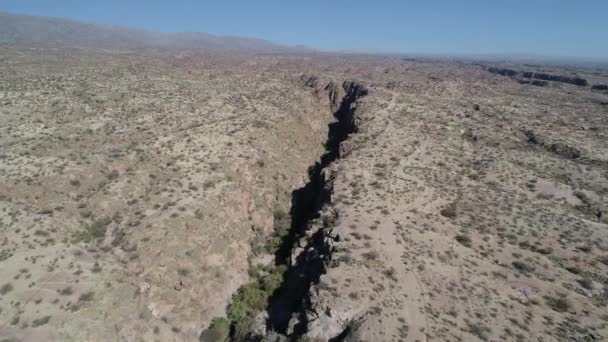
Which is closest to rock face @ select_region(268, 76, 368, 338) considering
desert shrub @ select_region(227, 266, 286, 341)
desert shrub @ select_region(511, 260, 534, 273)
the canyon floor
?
the canyon floor

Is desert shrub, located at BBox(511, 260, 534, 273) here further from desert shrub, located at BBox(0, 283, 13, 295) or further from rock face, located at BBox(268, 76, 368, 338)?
desert shrub, located at BBox(0, 283, 13, 295)

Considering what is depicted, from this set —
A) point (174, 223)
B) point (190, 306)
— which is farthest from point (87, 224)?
point (190, 306)

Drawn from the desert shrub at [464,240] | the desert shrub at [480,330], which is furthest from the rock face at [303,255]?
the desert shrub at [464,240]

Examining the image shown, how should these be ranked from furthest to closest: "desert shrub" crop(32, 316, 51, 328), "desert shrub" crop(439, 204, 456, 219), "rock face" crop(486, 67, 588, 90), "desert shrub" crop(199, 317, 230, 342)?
"rock face" crop(486, 67, 588, 90) → "desert shrub" crop(439, 204, 456, 219) → "desert shrub" crop(199, 317, 230, 342) → "desert shrub" crop(32, 316, 51, 328)

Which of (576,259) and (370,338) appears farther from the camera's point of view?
(576,259)

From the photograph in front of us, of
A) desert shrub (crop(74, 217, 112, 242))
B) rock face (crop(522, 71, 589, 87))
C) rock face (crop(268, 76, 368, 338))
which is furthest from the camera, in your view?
rock face (crop(522, 71, 589, 87))

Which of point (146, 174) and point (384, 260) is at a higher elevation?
point (146, 174)

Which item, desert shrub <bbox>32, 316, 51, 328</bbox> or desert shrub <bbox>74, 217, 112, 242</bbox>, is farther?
desert shrub <bbox>74, 217, 112, 242</bbox>

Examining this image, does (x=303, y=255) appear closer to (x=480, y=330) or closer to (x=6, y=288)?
(x=480, y=330)

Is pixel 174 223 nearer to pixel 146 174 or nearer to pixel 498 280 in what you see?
pixel 146 174
